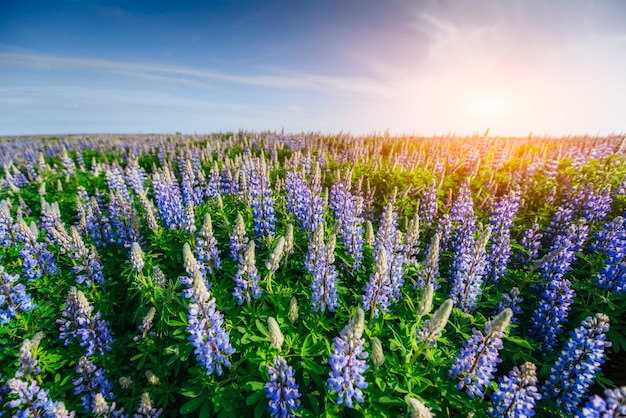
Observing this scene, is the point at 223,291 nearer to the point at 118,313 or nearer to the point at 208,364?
the point at 208,364

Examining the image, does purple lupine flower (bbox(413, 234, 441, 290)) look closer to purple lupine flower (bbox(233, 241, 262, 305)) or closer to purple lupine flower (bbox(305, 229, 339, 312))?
purple lupine flower (bbox(305, 229, 339, 312))

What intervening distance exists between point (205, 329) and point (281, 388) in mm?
1038

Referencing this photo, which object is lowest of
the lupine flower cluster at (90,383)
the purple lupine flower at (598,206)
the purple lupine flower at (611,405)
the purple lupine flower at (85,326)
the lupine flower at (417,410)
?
the lupine flower cluster at (90,383)

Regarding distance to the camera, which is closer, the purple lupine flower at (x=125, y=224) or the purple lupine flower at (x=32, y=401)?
the purple lupine flower at (x=32, y=401)

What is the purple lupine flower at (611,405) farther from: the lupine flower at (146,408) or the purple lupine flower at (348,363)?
the lupine flower at (146,408)

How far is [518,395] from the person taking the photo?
9.36 feet

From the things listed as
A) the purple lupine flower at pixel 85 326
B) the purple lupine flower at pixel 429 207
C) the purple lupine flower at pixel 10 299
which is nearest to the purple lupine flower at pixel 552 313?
the purple lupine flower at pixel 429 207

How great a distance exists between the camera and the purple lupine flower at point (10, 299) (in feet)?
13.5

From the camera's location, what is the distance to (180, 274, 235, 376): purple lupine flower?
9.90 ft

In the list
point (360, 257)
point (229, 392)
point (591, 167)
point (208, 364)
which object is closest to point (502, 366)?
point (360, 257)

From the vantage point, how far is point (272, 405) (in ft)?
9.04

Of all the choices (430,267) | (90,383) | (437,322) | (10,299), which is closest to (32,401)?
(90,383)

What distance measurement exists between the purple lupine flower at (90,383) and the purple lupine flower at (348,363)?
10.4 ft

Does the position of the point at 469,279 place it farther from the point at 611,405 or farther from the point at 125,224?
the point at 125,224
